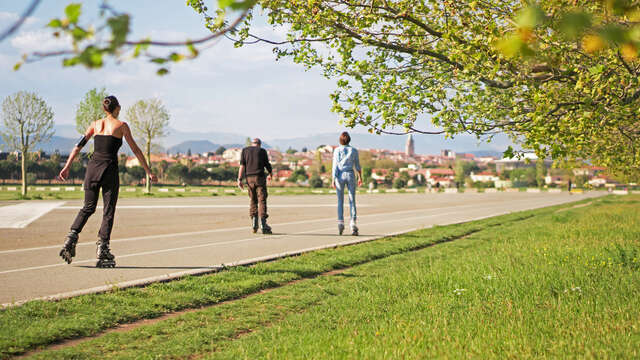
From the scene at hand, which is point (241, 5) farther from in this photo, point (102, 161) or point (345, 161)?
point (345, 161)

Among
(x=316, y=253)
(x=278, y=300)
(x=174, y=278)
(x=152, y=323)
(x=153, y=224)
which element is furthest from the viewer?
(x=153, y=224)

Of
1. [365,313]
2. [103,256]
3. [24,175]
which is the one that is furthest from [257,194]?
[24,175]

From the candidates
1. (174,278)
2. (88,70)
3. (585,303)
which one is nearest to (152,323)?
(174,278)

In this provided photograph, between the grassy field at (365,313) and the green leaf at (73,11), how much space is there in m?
2.46

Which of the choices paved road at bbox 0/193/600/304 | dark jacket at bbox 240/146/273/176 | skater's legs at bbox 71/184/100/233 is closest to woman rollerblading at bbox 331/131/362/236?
paved road at bbox 0/193/600/304

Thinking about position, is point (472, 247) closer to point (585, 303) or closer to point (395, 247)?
point (395, 247)

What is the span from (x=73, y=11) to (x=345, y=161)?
32.4 ft

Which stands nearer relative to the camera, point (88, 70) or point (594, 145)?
point (88, 70)

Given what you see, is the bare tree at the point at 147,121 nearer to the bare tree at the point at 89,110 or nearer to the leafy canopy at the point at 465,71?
the bare tree at the point at 89,110

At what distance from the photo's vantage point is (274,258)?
7945 millimetres

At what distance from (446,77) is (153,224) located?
8309mm

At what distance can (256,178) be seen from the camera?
11516 mm

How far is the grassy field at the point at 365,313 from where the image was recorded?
371 cm

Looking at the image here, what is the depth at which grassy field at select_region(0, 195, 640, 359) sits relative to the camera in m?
3.71
